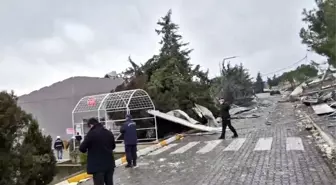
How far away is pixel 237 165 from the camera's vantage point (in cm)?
1070

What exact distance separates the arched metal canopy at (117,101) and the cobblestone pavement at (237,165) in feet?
20.4

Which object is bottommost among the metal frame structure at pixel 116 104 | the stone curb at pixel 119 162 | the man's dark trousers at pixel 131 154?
the stone curb at pixel 119 162

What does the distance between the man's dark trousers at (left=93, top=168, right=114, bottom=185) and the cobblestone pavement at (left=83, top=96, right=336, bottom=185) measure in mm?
2064

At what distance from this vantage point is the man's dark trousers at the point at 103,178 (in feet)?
23.5

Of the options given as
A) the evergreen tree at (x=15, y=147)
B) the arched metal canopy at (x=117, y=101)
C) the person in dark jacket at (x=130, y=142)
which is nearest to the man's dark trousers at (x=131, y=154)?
the person in dark jacket at (x=130, y=142)

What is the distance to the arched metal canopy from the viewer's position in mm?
21234

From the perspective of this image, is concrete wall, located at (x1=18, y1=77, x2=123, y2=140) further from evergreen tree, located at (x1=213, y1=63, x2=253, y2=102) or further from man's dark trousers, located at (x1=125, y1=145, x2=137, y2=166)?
man's dark trousers, located at (x1=125, y1=145, x2=137, y2=166)

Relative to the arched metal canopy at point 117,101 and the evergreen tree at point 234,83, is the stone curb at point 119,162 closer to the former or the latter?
the arched metal canopy at point 117,101

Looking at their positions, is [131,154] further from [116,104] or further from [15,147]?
[116,104]

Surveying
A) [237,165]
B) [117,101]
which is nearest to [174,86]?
[117,101]

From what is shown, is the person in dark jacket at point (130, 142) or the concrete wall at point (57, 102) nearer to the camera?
the person in dark jacket at point (130, 142)

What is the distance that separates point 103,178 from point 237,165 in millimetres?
4665

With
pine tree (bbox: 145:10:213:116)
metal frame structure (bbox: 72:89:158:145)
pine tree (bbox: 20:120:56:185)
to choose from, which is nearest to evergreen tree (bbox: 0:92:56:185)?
pine tree (bbox: 20:120:56:185)

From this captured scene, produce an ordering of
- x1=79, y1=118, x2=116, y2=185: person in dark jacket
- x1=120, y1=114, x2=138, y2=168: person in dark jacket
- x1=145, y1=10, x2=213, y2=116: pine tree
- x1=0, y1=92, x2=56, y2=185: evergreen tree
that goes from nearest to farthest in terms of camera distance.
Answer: x1=79, y1=118, x2=116, y2=185: person in dark jacket, x1=0, y1=92, x2=56, y2=185: evergreen tree, x1=120, y1=114, x2=138, y2=168: person in dark jacket, x1=145, y1=10, x2=213, y2=116: pine tree
